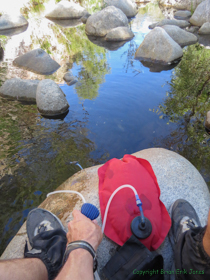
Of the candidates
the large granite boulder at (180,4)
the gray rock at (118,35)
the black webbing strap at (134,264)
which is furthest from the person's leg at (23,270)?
the large granite boulder at (180,4)

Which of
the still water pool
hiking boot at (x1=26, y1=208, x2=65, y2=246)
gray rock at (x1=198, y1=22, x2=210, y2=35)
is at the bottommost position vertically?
the still water pool

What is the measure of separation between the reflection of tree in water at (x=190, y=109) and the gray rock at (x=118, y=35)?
3189mm

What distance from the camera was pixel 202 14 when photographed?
9.91m

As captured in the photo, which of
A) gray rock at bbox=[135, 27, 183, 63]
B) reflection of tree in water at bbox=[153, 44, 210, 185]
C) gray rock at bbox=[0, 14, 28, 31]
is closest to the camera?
reflection of tree in water at bbox=[153, 44, 210, 185]

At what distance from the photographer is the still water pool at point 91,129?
2.97 metres

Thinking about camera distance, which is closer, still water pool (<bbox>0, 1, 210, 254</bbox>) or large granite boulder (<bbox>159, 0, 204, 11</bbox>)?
still water pool (<bbox>0, 1, 210, 254</bbox>)

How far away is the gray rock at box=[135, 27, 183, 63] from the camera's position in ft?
20.8

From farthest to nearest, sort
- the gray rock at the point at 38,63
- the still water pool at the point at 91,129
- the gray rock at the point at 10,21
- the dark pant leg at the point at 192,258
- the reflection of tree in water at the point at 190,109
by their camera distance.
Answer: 1. the gray rock at the point at 10,21
2. the gray rock at the point at 38,63
3. the reflection of tree in water at the point at 190,109
4. the still water pool at the point at 91,129
5. the dark pant leg at the point at 192,258

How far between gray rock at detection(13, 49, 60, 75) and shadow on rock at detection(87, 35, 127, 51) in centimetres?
263

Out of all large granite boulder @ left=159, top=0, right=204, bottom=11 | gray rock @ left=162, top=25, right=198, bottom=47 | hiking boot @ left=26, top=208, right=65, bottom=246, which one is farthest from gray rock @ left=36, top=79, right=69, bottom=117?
large granite boulder @ left=159, top=0, right=204, bottom=11

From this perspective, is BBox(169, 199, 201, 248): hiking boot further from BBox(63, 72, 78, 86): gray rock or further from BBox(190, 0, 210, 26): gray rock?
BBox(190, 0, 210, 26): gray rock

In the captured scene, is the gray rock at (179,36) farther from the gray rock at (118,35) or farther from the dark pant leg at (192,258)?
the dark pant leg at (192,258)

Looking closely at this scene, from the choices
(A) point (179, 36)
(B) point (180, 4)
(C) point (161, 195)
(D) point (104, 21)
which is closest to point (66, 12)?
(D) point (104, 21)

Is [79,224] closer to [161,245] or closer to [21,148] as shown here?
[161,245]
